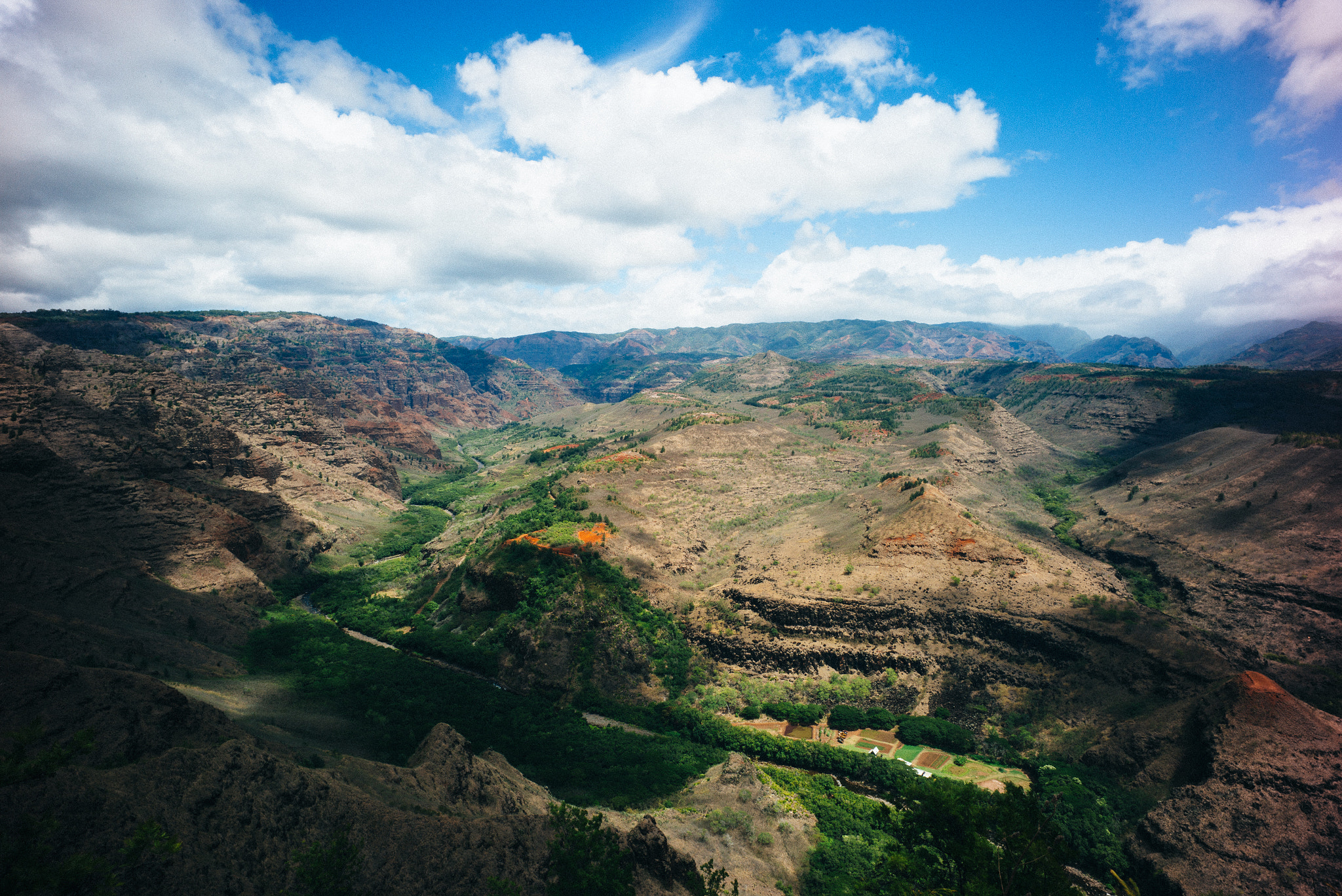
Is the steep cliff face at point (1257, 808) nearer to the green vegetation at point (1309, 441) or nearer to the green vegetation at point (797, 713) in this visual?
the green vegetation at point (797, 713)

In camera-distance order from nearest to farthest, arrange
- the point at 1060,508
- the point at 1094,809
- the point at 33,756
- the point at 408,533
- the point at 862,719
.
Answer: the point at 33,756
the point at 1094,809
the point at 862,719
the point at 1060,508
the point at 408,533

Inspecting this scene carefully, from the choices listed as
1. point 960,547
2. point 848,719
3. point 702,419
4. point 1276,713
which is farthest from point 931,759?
point 702,419

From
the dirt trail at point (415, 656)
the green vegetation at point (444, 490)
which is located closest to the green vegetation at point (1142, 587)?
the dirt trail at point (415, 656)

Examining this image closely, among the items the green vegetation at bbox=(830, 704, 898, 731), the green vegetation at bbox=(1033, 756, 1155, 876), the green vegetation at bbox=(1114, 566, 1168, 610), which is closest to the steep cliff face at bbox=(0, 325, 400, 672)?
the green vegetation at bbox=(830, 704, 898, 731)

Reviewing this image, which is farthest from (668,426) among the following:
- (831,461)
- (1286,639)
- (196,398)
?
(1286,639)

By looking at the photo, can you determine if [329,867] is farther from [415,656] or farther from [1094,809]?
[1094,809]

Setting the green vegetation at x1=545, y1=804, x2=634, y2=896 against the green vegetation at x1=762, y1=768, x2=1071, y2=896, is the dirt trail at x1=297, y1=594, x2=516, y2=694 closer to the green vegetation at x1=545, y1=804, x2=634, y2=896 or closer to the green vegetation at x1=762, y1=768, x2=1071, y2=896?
the green vegetation at x1=545, y1=804, x2=634, y2=896

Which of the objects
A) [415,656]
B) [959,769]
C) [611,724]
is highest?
Result: [959,769]
